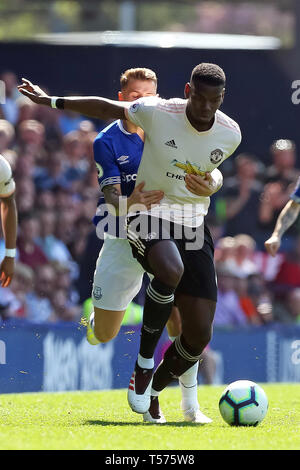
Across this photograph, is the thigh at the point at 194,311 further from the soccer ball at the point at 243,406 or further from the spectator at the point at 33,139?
the spectator at the point at 33,139

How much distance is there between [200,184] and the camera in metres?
7.27

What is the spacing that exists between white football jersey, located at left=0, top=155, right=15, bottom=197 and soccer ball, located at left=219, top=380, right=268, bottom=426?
2.45m

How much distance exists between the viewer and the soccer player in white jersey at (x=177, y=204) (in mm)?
7062

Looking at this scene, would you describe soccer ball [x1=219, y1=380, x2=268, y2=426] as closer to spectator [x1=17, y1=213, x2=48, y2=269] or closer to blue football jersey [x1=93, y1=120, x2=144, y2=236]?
blue football jersey [x1=93, y1=120, x2=144, y2=236]

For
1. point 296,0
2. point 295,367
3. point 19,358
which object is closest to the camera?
point 19,358

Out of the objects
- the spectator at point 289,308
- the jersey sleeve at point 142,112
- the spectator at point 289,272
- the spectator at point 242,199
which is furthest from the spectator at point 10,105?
the jersey sleeve at point 142,112

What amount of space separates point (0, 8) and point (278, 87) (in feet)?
24.2

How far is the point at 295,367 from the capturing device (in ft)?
44.4

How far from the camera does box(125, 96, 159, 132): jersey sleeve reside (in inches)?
285

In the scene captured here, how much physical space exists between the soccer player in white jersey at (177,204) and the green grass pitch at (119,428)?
1.54 ft
